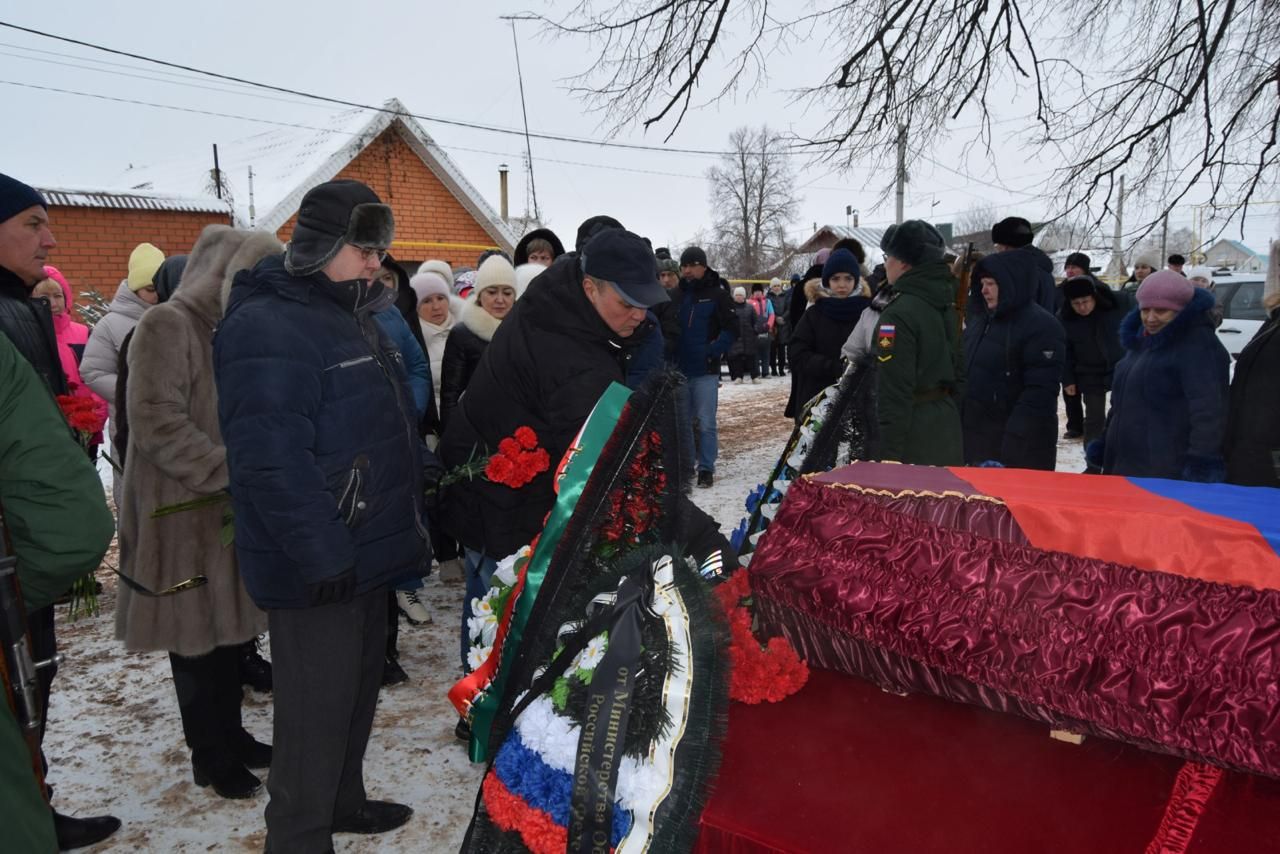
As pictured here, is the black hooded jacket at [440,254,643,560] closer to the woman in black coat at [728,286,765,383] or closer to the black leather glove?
the black leather glove

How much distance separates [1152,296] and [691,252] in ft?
12.9

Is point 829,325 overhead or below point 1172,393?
overhead

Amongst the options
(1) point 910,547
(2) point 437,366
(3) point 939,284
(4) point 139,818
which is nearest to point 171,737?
(4) point 139,818

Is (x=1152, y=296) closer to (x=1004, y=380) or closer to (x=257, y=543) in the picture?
(x=1004, y=380)

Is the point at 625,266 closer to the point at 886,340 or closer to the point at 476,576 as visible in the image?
the point at 476,576

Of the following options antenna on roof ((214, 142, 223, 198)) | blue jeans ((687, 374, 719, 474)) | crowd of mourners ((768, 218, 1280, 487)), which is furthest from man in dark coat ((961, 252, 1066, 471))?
antenna on roof ((214, 142, 223, 198))

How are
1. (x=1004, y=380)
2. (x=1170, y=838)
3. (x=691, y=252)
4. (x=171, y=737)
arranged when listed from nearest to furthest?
(x=1170, y=838), (x=171, y=737), (x=1004, y=380), (x=691, y=252)

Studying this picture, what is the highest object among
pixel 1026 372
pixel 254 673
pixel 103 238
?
pixel 103 238

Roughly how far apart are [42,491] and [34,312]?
120cm

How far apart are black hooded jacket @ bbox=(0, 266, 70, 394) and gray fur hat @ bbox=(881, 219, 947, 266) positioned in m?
3.37

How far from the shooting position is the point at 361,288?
2.33 m

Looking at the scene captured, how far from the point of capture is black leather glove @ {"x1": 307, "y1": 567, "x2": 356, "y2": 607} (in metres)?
2.11

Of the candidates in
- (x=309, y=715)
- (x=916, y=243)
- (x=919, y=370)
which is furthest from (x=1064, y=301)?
(x=309, y=715)

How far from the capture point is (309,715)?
2.27 metres
